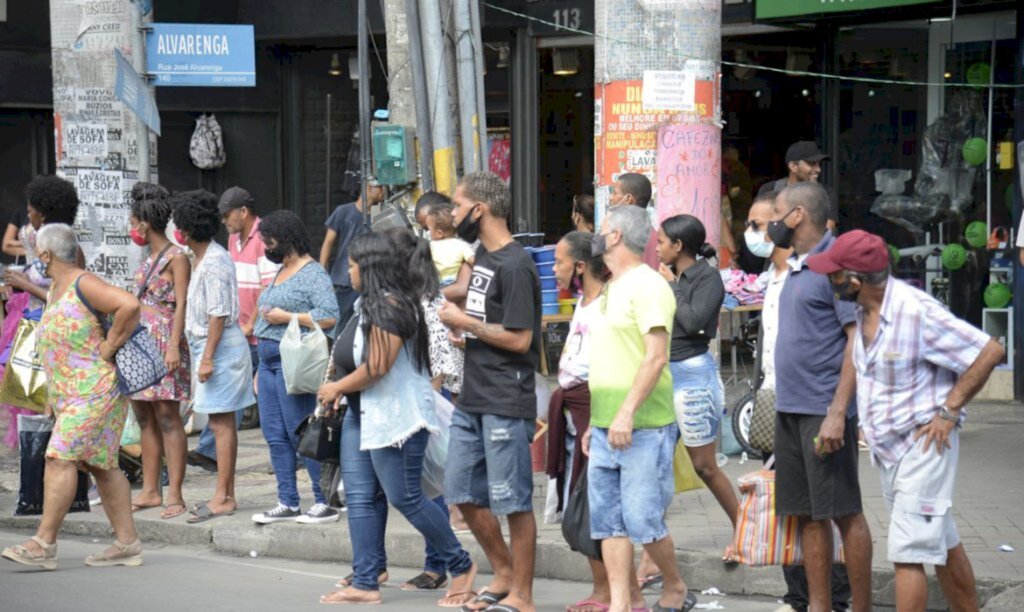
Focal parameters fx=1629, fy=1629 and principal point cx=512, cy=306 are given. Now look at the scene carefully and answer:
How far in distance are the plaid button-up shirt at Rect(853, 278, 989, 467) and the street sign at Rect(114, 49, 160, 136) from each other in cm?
606

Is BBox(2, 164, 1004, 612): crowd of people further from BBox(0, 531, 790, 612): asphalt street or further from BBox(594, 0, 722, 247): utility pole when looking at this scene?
BBox(594, 0, 722, 247): utility pole

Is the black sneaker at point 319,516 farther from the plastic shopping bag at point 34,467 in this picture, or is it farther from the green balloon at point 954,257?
the green balloon at point 954,257

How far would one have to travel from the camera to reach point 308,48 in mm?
17734

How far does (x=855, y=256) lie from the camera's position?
621cm

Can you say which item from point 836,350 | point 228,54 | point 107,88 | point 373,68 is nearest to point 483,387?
point 836,350

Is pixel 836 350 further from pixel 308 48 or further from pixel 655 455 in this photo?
pixel 308 48

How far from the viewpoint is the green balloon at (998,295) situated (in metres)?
13.2

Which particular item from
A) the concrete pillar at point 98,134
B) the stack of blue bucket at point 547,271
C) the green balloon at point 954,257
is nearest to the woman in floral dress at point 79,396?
the concrete pillar at point 98,134

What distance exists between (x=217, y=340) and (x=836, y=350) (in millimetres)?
4232

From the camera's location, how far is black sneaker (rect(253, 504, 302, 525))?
9.27 meters

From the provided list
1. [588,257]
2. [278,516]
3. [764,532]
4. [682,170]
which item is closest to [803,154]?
[682,170]

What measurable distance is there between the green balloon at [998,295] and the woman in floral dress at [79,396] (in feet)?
24.8

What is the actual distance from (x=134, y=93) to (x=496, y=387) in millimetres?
4576

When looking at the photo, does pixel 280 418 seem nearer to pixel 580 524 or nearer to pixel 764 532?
pixel 580 524
